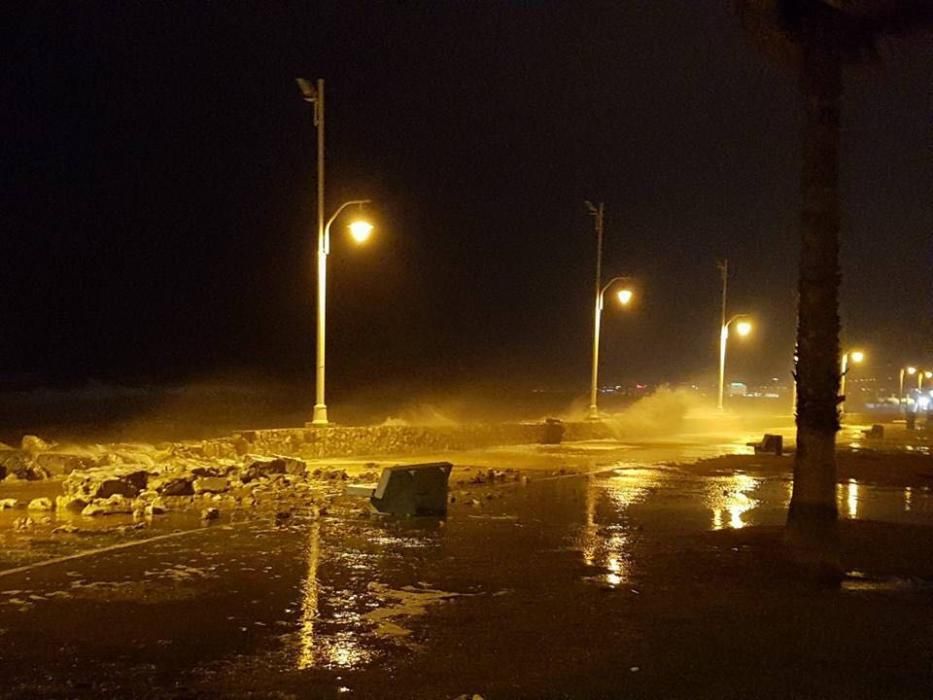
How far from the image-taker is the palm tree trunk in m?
10.8

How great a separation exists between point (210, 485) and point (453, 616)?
9.20m

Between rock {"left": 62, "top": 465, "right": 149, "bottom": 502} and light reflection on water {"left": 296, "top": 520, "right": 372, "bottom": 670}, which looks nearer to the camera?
light reflection on water {"left": 296, "top": 520, "right": 372, "bottom": 670}

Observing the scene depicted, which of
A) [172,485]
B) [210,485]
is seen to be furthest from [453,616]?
[210,485]

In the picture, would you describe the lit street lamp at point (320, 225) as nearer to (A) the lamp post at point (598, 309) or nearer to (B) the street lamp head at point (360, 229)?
(B) the street lamp head at point (360, 229)

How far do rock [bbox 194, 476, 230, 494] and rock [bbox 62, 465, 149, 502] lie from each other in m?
0.84

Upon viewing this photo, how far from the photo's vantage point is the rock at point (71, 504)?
14817 millimetres

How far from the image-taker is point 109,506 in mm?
14758

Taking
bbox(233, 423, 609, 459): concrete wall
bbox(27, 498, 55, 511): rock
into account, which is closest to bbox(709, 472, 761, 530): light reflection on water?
bbox(233, 423, 609, 459): concrete wall

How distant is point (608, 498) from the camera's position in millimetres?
18438

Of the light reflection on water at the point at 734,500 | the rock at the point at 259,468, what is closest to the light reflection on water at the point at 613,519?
the light reflection on water at the point at 734,500

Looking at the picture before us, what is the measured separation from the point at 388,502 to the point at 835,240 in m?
7.32

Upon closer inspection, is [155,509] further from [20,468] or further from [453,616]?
[453,616]

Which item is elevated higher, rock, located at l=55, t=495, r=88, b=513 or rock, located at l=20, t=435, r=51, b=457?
rock, located at l=20, t=435, r=51, b=457

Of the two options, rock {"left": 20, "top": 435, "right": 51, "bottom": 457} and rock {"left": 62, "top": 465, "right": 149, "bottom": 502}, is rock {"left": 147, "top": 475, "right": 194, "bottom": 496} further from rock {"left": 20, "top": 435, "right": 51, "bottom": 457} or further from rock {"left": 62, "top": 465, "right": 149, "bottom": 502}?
rock {"left": 20, "top": 435, "right": 51, "bottom": 457}
